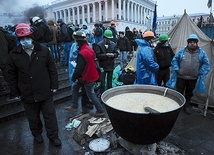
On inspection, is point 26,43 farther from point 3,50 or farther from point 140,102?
point 3,50

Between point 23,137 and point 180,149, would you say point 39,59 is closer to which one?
point 23,137

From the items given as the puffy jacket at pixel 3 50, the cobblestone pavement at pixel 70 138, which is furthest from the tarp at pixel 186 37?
the puffy jacket at pixel 3 50

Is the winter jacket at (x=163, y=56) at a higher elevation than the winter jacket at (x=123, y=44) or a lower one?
lower

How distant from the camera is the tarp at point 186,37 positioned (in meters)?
4.84

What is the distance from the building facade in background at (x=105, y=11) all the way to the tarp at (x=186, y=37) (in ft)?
162

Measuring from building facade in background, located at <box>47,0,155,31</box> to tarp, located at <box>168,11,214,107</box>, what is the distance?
49.5 metres

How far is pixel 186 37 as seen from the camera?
554 centimetres

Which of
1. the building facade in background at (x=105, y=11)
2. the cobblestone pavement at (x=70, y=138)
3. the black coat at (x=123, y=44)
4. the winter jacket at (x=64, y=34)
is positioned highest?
the building facade in background at (x=105, y=11)

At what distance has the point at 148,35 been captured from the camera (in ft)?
13.4

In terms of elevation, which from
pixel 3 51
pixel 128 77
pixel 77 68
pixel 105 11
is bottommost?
pixel 128 77

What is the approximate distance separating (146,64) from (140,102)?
1.60 m

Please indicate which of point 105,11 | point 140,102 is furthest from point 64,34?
point 105,11

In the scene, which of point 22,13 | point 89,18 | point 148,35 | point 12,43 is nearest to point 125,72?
point 148,35

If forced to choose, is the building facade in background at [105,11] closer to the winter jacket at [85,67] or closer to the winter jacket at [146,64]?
the winter jacket at [146,64]
